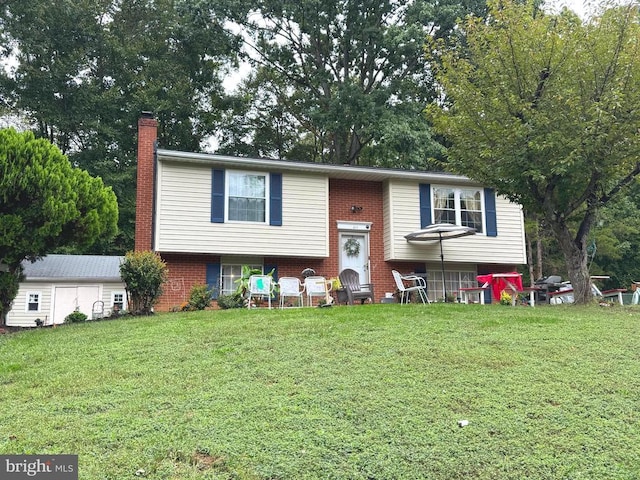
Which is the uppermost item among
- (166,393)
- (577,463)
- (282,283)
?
(282,283)

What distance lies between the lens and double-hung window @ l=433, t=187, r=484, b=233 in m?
15.3

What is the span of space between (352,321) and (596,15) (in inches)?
298

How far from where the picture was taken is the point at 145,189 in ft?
43.8

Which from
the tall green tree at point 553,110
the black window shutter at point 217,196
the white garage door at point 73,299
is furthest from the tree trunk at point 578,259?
the white garage door at point 73,299

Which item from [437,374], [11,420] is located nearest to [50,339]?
[11,420]

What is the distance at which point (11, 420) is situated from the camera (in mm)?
4281

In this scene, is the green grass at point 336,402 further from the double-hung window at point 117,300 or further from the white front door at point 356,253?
the double-hung window at point 117,300

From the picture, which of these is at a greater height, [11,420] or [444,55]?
[444,55]

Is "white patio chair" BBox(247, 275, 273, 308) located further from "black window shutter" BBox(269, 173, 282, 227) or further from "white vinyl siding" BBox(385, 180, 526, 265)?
"white vinyl siding" BBox(385, 180, 526, 265)

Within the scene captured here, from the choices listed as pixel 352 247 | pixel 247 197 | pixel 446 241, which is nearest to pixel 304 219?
pixel 247 197

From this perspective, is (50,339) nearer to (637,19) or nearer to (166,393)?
(166,393)

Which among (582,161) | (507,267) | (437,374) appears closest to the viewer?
(437,374)

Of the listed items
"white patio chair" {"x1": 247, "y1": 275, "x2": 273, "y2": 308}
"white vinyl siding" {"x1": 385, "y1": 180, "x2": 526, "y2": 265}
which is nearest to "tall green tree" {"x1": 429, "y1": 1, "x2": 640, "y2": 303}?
"white vinyl siding" {"x1": 385, "y1": 180, "x2": 526, "y2": 265}

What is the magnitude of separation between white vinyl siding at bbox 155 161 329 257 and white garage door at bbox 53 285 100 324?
6811 mm
